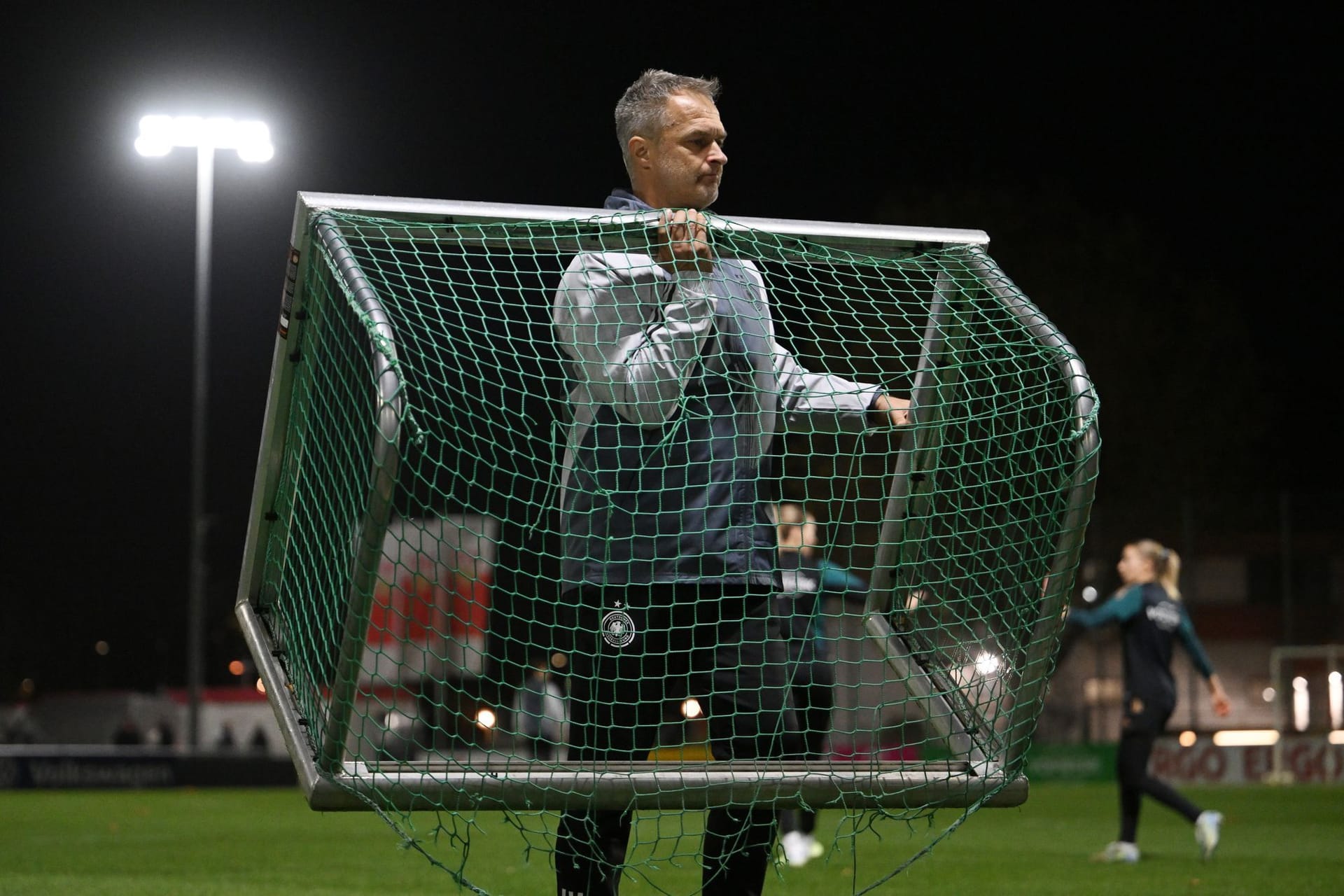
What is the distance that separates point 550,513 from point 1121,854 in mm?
7014

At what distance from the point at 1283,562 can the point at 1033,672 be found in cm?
2308

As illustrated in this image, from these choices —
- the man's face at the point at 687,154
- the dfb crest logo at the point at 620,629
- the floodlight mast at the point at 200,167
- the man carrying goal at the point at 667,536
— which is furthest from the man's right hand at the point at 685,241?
the floodlight mast at the point at 200,167

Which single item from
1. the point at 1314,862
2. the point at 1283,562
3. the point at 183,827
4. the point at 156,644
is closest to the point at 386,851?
the point at 183,827

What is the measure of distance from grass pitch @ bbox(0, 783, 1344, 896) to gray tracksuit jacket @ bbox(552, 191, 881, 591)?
0.61 m

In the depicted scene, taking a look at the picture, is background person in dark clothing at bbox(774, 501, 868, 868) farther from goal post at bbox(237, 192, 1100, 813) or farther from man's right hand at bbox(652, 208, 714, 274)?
man's right hand at bbox(652, 208, 714, 274)

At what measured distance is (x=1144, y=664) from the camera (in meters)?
10.5

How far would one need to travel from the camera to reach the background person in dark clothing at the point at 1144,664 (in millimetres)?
9992

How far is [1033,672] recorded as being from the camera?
11.9 feet

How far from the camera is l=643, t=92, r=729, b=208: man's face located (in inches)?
150

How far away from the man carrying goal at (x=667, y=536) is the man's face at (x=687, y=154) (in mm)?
161

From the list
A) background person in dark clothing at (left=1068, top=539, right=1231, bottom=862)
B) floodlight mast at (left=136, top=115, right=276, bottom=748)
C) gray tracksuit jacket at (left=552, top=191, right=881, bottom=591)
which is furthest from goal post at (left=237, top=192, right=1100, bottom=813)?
floodlight mast at (left=136, top=115, right=276, bottom=748)

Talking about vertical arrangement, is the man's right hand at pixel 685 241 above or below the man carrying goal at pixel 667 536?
above

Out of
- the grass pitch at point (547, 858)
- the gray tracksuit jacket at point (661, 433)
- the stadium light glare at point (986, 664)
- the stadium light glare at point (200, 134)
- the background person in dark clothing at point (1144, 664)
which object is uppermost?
the stadium light glare at point (200, 134)

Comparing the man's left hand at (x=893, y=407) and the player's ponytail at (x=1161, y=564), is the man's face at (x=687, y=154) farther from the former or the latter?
the player's ponytail at (x=1161, y=564)
